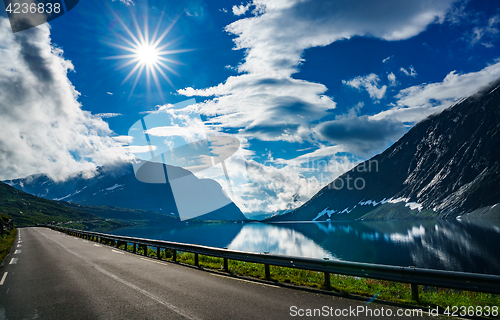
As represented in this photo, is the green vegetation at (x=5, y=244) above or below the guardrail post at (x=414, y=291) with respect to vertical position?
below

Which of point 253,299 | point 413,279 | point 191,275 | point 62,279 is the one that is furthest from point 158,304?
point 413,279

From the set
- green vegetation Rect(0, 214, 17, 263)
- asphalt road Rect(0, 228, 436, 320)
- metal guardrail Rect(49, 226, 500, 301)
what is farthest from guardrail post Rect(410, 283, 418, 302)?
green vegetation Rect(0, 214, 17, 263)

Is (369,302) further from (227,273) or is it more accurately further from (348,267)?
(227,273)

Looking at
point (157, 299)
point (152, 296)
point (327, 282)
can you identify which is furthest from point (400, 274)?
point (152, 296)

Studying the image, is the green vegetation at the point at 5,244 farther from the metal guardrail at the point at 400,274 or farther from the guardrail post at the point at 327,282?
the guardrail post at the point at 327,282

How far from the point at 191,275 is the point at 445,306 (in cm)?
872

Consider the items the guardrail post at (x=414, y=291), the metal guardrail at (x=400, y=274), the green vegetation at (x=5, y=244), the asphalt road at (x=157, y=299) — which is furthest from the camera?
the green vegetation at (x=5, y=244)

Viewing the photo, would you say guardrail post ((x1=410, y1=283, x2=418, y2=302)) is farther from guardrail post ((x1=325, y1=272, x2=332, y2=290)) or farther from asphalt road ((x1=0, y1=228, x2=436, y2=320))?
guardrail post ((x1=325, y1=272, x2=332, y2=290))

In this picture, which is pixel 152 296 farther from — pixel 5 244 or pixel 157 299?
pixel 5 244

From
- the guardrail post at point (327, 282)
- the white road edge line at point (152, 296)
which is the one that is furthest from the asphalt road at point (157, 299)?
the guardrail post at point (327, 282)

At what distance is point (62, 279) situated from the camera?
10281mm

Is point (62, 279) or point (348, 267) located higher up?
point (348, 267)

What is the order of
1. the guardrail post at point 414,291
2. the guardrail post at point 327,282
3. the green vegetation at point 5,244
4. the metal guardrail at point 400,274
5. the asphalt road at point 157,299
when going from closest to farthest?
the metal guardrail at point 400,274 → the asphalt road at point 157,299 → the guardrail post at point 414,291 → the guardrail post at point 327,282 → the green vegetation at point 5,244

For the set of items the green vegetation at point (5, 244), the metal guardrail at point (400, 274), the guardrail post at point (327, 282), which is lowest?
the green vegetation at point (5, 244)
